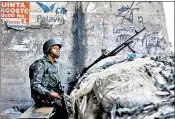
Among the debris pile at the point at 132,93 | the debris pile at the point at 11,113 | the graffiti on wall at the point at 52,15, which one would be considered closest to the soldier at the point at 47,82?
the debris pile at the point at 132,93

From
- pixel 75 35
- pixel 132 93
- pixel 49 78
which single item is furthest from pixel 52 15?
pixel 132 93

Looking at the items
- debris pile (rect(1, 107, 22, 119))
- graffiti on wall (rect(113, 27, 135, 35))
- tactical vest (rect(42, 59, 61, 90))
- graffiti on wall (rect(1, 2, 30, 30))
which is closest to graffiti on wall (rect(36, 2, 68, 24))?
graffiti on wall (rect(1, 2, 30, 30))

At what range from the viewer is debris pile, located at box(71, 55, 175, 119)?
2.90 metres

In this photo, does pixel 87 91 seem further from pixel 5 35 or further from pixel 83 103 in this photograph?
pixel 5 35

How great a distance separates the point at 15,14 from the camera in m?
6.06

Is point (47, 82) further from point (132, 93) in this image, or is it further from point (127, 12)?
point (127, 12)

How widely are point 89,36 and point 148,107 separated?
10.7 feet

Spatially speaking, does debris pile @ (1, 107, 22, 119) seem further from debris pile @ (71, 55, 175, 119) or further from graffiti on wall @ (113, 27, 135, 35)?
graffiti on wall @ (113, 27, 135, 35)

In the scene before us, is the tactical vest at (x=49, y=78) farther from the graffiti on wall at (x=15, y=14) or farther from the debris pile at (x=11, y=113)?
the graffiti on wall at (x=15, y=14)

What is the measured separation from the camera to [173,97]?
287cm

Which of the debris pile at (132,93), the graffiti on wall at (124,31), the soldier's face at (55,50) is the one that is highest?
the graffiti on wall at (124,31)

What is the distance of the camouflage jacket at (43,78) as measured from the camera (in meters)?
3.82

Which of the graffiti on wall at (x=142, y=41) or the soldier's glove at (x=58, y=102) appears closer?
the soldier's glove at (x=58, y=102)

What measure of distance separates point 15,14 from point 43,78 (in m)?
2.43
